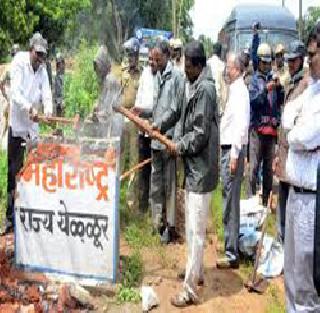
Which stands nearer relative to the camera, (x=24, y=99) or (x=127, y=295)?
(x=127, y=295)

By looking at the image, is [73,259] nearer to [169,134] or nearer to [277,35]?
[169,134]

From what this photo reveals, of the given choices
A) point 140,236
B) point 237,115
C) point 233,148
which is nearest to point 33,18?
point 140,236

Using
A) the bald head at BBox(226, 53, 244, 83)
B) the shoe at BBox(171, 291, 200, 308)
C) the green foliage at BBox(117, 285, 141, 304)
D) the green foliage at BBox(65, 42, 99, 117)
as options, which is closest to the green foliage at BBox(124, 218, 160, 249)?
the green foliage at BBox(117, 285, 141, 304)

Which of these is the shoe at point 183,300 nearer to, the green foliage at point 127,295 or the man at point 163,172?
the green foliage at point 127,295

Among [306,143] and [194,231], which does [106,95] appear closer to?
[194,231]

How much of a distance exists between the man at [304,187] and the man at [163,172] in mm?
2794

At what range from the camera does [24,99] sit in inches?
257

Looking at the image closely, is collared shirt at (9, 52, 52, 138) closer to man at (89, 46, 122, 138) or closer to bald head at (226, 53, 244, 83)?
man at (89, 46, 122, 138)

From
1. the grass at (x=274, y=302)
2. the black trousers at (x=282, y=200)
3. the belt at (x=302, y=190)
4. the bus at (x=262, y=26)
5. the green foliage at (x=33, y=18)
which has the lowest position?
the grass at (x=274, y=302)

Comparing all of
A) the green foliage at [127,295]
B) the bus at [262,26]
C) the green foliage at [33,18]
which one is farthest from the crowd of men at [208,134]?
the green foliage at [33,18]

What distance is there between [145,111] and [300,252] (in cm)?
397

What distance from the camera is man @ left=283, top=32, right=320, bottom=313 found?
146 inches

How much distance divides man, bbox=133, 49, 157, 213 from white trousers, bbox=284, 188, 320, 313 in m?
3.61

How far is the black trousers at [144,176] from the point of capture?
7.68 m
